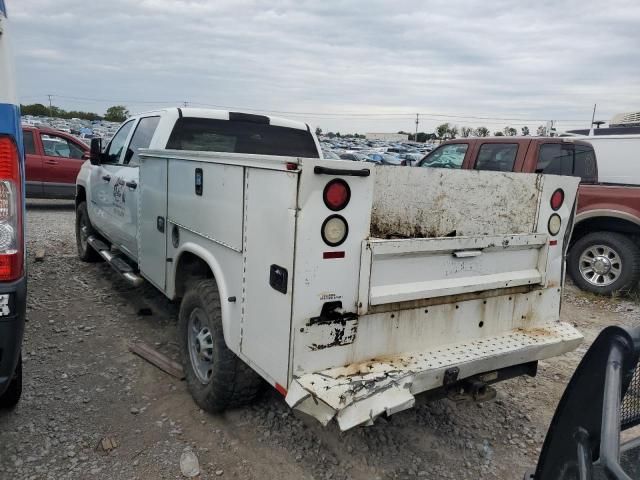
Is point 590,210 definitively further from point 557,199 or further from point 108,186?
point 108,186

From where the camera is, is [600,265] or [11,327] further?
[600,265]

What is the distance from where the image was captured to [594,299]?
6.57 metres

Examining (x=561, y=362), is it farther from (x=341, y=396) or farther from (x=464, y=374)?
(x=341, y=396)

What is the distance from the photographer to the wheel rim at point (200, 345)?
336cm

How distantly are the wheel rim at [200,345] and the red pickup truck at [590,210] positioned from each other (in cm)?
493

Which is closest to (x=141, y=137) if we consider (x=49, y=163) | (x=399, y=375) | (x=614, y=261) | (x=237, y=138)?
(x=237, y=138)

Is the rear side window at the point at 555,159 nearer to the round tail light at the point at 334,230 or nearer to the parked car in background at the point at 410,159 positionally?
the parked car in background at the point at 410,159

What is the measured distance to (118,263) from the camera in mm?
5180

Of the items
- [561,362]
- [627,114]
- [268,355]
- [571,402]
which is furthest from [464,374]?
[627,114]

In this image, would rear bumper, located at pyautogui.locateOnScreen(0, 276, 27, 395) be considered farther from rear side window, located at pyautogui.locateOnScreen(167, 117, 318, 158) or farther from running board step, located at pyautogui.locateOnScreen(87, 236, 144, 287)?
rear side window, located at pyautogui.locateOnScreen(167, 117, 318, 158)

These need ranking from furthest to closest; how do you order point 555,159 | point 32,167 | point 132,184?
point 32,167 → point 555,159 → point 132,184

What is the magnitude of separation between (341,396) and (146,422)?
164cm

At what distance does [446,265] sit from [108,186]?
167 inches

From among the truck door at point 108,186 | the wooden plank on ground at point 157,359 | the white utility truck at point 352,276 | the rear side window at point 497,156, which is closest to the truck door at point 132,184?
the truck door at point 108,186
